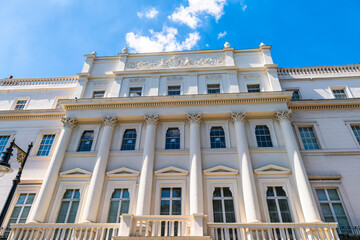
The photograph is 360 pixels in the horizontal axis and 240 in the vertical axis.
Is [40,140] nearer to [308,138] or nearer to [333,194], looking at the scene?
[308,138]

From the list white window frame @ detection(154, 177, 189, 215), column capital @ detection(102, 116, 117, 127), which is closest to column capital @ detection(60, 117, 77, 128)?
column capital @ detection(102, 116, 117, 127)

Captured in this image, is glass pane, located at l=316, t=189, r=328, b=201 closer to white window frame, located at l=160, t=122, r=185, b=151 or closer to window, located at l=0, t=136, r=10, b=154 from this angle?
white window frame, located at l=160, t=122, r=185, b=151

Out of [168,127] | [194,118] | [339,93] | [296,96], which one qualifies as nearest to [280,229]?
[194,118]

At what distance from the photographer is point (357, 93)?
1898 cm

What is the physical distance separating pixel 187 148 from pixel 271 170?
551 centimetres

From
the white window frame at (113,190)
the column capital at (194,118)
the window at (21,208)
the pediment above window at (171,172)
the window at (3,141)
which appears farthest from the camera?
the window at (3,141)

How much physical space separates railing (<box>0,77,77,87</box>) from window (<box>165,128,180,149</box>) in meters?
10.8

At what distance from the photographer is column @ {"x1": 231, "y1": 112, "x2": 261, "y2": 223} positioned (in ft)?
42.5

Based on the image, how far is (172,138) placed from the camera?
17062mm

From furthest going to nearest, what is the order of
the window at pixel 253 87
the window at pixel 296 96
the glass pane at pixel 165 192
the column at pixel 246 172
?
the window at pixel 296 96, the window at pixel 253 87, the glass pane at pixel 165 192, the column at pixel 246 172

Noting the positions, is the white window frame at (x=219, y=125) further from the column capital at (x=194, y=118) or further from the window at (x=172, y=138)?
the window at (x=172, y=138)

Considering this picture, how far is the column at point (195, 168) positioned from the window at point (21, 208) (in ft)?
34.3

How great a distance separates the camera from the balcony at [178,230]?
1085 cm

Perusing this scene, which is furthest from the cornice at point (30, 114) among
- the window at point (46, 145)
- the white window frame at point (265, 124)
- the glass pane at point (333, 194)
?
the glass pane at point (333, 194)
